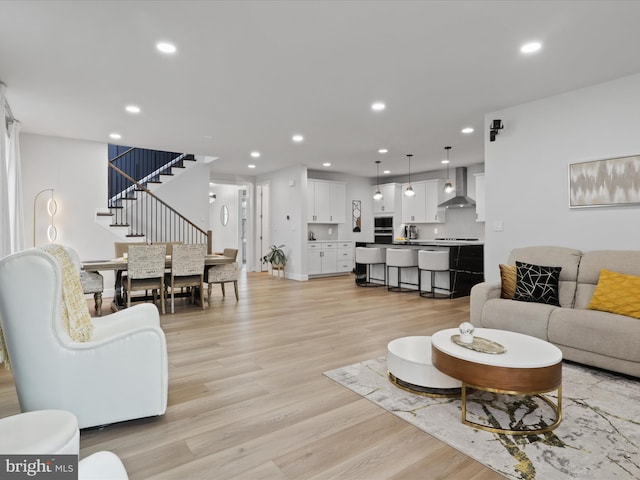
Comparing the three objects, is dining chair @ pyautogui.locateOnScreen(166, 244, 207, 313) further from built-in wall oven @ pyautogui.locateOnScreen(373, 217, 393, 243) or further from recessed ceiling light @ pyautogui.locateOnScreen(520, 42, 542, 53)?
built-in wall oven @ pyautogui.locateOnScreen(373, 217, 393, 243)

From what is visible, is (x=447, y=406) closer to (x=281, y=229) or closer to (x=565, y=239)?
(x=565, y=239)

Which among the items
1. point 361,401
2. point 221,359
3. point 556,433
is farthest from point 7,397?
point 556,433

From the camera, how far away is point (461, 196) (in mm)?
8547

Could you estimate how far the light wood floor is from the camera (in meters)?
1.79

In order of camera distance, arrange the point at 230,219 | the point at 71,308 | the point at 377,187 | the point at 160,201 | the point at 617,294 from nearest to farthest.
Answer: the point at 71,308 → the point at 617,294 → the point at 160,201 → the point at 377,187 → the point at 230,219

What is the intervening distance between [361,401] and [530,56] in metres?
3.35

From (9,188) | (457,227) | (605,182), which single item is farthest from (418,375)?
(457,227)

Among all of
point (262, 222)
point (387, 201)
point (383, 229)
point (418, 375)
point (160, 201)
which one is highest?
point (387, 201)

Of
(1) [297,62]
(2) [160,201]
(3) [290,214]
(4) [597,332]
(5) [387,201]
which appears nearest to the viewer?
(4) [597,332]

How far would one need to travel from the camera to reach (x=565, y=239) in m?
4.13

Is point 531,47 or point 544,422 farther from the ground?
point 531,47

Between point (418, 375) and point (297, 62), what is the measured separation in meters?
2.95

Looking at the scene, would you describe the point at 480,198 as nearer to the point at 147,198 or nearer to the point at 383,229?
the point at 383,229

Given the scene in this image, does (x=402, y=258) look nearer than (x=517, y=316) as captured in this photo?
No
